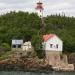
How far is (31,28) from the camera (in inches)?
3241

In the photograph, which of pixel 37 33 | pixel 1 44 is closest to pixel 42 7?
pixel 37 33

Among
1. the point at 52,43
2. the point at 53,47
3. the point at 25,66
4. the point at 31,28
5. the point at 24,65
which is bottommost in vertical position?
the point at 25,66

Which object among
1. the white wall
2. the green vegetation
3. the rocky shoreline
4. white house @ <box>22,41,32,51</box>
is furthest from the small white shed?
the rocky shoreline

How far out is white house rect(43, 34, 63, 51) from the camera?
7466 centimetres

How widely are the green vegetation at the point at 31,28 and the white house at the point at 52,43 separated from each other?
1.19m

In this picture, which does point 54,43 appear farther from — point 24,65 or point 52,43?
point 24,65

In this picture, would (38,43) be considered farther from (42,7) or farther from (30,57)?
(42,7)

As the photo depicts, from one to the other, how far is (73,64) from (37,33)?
8666 millimetres

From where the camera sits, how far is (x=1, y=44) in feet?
246

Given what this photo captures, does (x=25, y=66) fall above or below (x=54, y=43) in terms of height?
below

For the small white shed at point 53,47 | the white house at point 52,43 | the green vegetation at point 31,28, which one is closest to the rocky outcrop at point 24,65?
the small white shed at point 53,47

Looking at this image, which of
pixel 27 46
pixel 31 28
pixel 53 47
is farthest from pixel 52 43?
pixel 31 28

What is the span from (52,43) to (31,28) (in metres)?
7.71

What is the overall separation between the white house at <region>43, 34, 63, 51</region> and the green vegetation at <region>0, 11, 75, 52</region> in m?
1.19
